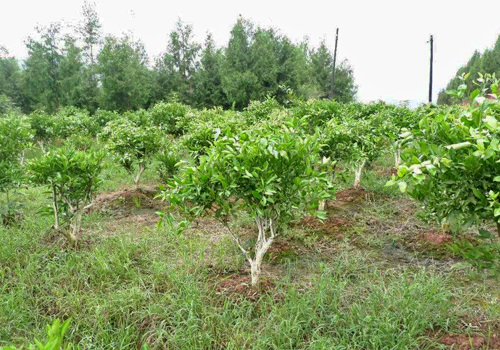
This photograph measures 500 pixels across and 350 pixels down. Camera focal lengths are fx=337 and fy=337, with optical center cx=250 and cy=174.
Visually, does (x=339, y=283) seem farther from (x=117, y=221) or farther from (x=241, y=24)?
(x=241, y=24)

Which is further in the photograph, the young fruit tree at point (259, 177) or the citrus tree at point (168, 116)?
the citrus tree at point (168, 116)

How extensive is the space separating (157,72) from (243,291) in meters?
22.6

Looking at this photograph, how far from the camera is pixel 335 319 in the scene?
2.49 m

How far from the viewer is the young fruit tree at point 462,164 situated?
153 cm

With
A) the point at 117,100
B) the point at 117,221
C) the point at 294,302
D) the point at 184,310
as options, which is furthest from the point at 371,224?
the point at 117,100

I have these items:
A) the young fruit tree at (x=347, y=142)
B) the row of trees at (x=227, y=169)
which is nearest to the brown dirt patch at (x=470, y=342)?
the row of trees at (x=227, y=169)

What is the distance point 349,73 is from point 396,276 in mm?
26904

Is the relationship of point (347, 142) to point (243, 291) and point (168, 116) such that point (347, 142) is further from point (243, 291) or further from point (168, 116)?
point (168, 116)

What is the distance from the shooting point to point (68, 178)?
143 inches

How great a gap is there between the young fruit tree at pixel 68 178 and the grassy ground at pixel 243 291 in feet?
0.96

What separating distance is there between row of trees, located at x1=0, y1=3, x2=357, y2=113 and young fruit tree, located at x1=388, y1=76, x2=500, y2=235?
15990 millimetres

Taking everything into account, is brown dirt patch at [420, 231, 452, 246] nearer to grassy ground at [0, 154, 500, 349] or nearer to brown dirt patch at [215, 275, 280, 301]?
grassy ground at [0, 154, 500, 349]

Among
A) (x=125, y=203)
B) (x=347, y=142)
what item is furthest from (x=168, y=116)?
(x=347, y=142)

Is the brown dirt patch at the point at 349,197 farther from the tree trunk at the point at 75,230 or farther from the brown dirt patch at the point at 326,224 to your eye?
the tree trunk at the point at 75,230
